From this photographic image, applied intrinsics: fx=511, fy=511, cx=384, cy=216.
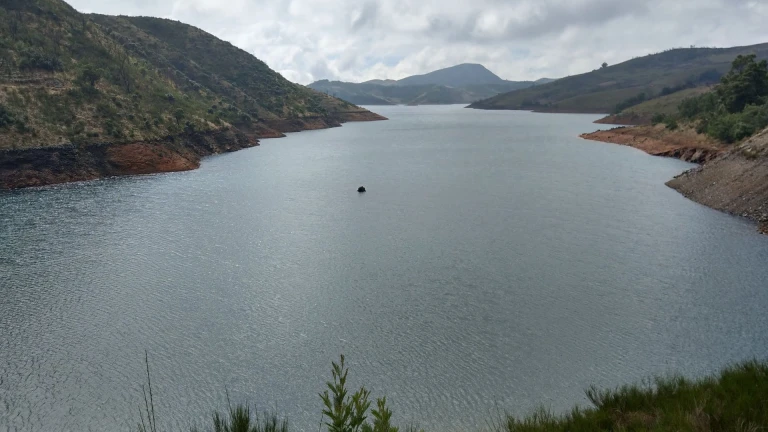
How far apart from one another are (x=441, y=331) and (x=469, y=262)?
9.25 meters

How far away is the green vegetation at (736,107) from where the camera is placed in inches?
2425

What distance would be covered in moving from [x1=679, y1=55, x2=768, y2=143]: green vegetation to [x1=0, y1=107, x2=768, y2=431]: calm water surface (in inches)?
902

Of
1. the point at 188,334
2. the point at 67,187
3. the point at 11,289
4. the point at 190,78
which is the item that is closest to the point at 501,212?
the point at 188,334

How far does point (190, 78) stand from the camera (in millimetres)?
135500

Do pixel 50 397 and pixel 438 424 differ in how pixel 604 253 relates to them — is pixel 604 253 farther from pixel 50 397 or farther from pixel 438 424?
pixel 50 397

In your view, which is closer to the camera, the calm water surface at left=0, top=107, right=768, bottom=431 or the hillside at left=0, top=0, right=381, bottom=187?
the calm water surface at left=0, top=107, right=768, bottom=431

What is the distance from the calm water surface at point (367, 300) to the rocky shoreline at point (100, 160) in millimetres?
6881

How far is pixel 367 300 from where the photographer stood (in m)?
24.2

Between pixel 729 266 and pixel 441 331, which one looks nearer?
pixel 441 331

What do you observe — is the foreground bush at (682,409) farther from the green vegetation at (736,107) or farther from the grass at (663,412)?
the green vegetation at (736,107)

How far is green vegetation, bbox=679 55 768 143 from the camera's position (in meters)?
61.6

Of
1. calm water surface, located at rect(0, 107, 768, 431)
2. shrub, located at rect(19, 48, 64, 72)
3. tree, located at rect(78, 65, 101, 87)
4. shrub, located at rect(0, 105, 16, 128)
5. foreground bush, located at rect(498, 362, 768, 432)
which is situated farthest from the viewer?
tree, located at rect(78, 65, 101, 87)

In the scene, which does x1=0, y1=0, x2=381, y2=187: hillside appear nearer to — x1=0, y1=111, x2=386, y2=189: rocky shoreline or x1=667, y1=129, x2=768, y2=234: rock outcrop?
x1=0, y1=111, x2=386, y2=189: rocky shoreline

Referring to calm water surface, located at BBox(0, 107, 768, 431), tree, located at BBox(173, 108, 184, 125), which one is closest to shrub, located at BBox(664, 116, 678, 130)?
calm water surface, located at BBox(0, 107, 768, 431)
